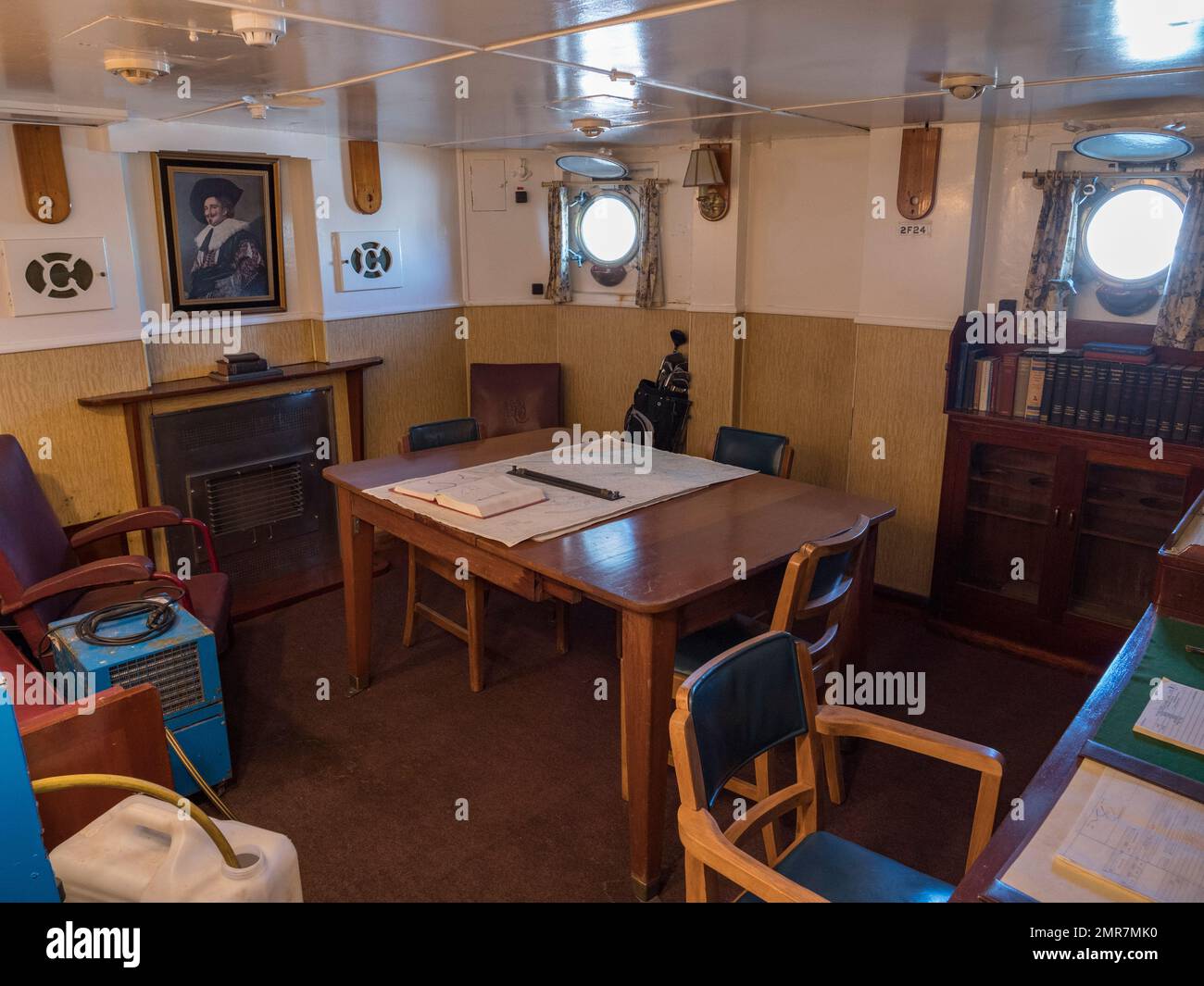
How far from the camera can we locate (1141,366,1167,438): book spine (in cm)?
358

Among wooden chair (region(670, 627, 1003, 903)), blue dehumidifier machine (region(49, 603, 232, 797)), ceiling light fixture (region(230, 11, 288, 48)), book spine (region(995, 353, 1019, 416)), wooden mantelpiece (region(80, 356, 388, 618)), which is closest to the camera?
wooden chair (region(670, 627, 1003, 903))

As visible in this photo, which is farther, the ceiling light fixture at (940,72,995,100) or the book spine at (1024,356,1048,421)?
the book spine at (1024,356,1048,421)

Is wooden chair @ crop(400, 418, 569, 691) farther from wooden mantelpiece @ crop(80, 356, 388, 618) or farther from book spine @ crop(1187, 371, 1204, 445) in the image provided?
book spine @ crop(1187, 371, 1204, 445)

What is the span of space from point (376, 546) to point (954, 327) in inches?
136

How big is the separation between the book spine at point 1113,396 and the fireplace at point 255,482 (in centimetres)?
383

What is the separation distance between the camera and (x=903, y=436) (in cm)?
441

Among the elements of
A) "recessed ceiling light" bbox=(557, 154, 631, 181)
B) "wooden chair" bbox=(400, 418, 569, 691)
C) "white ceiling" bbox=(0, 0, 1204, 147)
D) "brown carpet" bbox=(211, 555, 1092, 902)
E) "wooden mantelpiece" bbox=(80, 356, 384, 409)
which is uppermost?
"white ceiling" bbox=(0, 0, 1204, 147)

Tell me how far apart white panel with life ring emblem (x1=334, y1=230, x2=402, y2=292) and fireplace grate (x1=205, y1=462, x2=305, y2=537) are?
1073mm

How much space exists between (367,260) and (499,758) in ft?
10.0

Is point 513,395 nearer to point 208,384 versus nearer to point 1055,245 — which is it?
point 208,384

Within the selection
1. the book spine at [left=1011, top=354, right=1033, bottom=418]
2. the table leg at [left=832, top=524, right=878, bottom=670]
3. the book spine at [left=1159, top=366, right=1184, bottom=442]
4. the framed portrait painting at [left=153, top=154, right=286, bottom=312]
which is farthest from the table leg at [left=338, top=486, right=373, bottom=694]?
the book spine at [left=1159, top=366, right=1184, bottom=442]

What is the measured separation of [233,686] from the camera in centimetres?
382
